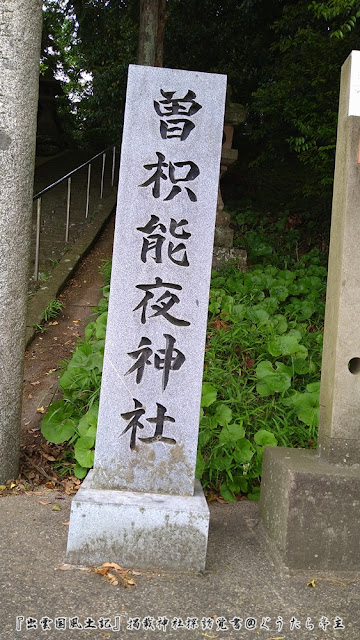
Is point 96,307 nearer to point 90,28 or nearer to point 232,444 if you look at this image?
point 232,444

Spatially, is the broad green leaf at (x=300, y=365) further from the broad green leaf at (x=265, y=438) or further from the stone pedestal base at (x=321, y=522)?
the stone pedestal base at (x=321, y=522)

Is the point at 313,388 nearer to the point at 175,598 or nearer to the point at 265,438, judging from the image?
the point at 265,438

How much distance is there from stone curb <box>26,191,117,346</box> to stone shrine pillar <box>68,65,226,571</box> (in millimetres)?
2801

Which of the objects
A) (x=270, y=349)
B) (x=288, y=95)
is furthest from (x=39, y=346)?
(x=288, y=95)

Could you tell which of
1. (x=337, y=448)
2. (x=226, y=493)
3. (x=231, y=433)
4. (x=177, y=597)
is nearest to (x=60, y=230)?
(x=231, y=433)

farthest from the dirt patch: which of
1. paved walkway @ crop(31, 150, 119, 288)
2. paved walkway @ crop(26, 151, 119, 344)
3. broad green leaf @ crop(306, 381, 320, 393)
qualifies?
broad green leaf @ crop(306, 381, 320, 393)

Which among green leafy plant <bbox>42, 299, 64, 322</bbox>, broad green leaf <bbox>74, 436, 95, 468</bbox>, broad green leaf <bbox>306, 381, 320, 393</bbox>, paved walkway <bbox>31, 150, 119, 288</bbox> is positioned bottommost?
broad green leaf <bbox>74, 436, 95, 468</bbox>

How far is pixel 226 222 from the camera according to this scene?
7.42 metres

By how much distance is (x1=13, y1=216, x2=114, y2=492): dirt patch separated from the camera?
389 centimetres

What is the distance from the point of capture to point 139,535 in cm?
272

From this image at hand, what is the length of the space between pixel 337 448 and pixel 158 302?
1173mm

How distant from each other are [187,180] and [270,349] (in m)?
2.03

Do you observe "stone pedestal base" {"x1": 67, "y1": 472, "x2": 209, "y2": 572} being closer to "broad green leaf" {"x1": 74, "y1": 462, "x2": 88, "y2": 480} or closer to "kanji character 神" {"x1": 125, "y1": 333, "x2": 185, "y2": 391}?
"kanji character 神" {"x1": 125, "y1": 333, "x2": 185, "y2": 391}

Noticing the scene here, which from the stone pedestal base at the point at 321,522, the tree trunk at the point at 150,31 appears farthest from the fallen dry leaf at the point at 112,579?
the tree trunk at the point at 150,31
